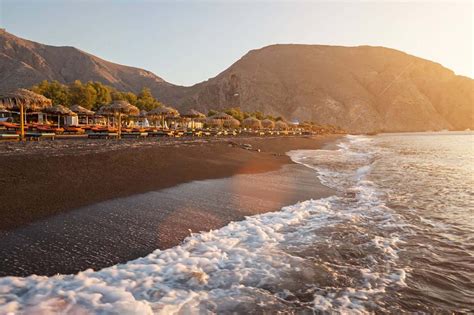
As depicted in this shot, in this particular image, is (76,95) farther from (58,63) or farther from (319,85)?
(319,85)

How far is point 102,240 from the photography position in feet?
15.2

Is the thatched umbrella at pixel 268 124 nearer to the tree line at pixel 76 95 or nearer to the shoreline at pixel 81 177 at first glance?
the tree line at pixel 76 95

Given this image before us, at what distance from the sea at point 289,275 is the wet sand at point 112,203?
430 mm

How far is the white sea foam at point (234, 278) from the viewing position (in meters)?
3.19

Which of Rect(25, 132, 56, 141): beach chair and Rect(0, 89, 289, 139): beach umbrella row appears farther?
Rect(25, 132, 56, 141): beach chair

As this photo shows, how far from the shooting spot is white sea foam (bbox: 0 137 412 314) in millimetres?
3188

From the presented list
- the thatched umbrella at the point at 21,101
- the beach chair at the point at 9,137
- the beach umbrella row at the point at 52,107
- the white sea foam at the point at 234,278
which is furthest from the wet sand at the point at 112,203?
the beach umbrella row at the point at 52,107

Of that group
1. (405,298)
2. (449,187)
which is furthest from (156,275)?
(449,187)

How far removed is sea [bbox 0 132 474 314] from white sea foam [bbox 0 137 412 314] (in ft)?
0.04

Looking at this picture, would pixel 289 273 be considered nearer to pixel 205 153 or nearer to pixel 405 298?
pixel 405 298

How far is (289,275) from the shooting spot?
3.95 metres

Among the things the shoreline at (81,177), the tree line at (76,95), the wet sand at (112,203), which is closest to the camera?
the wet sand at (112,203)

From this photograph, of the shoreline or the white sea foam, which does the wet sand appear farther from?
the white sea foam

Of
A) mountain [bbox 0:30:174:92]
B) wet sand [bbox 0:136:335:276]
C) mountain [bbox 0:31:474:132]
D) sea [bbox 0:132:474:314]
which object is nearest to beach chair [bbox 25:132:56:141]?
wet sand [bbox 0:136:335:276]
